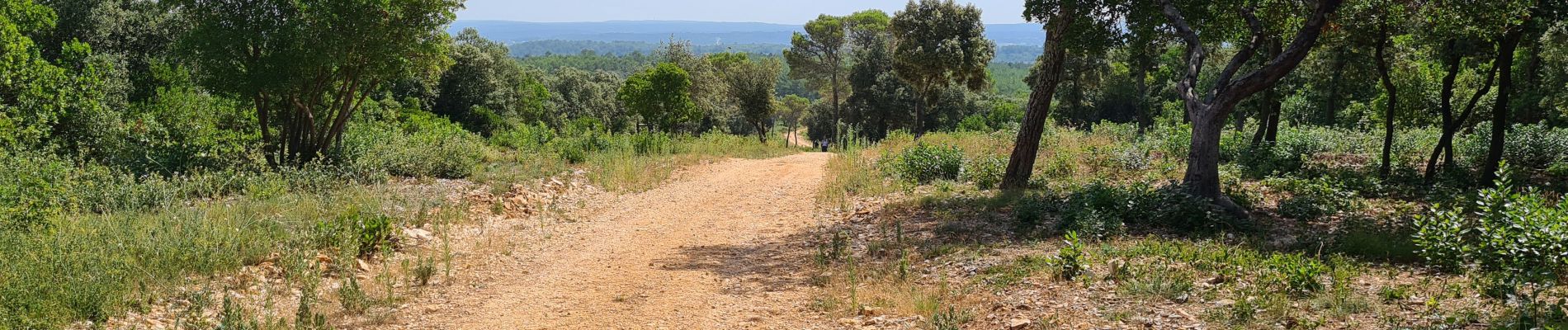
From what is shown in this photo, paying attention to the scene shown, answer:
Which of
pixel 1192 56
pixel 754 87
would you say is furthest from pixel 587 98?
pixel 1192 56

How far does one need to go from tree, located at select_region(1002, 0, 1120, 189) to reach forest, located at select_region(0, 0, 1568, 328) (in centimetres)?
4

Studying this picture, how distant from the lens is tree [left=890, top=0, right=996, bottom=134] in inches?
1133

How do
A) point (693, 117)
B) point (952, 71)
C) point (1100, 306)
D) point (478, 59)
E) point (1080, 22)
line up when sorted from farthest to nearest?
point (478, 59)
point (952, 71)
point (693, 117)
point (1080, 22)
point (1100, 306)

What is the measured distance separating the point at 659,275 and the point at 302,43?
813 cm

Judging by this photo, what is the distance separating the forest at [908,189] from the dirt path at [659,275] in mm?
174

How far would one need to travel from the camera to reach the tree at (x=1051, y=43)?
11766 millimetres

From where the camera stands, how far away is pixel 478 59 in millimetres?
42375

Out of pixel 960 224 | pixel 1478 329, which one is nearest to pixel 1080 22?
pixel 960 224

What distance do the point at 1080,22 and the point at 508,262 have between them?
8.08 m

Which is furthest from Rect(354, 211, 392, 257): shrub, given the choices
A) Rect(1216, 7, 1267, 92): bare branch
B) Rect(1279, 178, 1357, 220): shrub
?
Rect(1279, 178, 1357, 220): shrub

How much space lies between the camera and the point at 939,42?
29000mm

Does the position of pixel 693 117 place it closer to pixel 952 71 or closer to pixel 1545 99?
pixel 952 71

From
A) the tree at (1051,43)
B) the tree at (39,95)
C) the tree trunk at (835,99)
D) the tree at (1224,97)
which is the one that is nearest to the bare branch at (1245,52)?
the tree at (1224,97)

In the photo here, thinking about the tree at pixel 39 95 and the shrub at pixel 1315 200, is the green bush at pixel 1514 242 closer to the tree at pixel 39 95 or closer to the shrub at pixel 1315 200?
the shrub at pixel 1315 200
